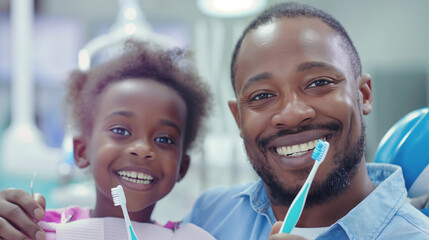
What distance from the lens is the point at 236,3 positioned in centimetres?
225

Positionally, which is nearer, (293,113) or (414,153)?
(293,113)

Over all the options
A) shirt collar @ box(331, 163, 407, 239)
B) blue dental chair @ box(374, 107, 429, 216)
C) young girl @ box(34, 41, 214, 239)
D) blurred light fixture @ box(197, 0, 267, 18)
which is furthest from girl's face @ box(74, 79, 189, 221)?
blurred light fixture @ box(197, 0, 267, 18)

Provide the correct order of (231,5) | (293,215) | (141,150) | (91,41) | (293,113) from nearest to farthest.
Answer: (293,215)
(293,113)
(141,150)
(231,5)
(91,41)

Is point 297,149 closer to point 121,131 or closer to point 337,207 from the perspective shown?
point 337,207

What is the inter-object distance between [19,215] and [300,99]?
20.5 inches

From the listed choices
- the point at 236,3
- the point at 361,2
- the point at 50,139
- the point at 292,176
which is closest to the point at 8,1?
the point at 50,139

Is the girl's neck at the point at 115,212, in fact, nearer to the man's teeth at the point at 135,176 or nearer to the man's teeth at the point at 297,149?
the man's teeth at the point at 135,176

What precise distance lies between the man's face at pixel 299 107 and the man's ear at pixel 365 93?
0.10 feet

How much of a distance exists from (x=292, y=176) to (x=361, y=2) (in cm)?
290

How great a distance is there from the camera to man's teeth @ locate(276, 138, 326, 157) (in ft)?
2.45

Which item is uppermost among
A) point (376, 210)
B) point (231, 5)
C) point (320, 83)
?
point (231, 5)

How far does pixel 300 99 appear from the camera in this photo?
0.75 m

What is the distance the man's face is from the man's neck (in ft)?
0.08

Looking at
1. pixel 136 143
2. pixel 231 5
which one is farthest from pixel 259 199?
pixel 231 5
